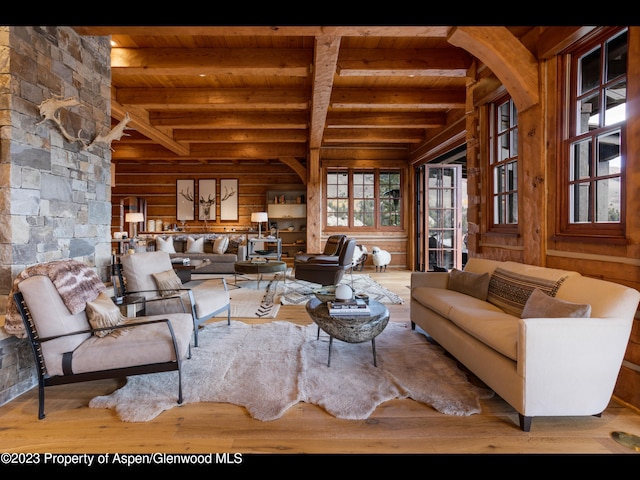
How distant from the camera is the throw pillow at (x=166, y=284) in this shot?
3023mm

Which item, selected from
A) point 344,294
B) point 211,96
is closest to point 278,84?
point 211,96

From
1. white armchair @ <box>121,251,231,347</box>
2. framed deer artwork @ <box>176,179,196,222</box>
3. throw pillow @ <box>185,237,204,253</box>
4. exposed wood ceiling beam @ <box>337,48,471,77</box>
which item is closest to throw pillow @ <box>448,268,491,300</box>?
white armchair @ <box>121,251,231,347</box>

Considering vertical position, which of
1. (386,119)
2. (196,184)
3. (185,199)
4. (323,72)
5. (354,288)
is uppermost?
(386,119)

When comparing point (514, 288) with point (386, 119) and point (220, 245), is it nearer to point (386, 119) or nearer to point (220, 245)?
point (386, 119)

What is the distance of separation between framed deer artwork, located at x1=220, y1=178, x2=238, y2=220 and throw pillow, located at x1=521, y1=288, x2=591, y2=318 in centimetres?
791

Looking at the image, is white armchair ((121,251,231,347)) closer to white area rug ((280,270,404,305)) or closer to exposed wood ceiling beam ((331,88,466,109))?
white area rug ((280,270,404,305))

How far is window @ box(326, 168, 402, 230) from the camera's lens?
8.16m

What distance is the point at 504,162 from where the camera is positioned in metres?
3.51

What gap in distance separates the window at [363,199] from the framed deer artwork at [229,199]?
2675 millimetres

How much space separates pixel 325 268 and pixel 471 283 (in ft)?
8.48

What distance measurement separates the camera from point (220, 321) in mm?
3689
